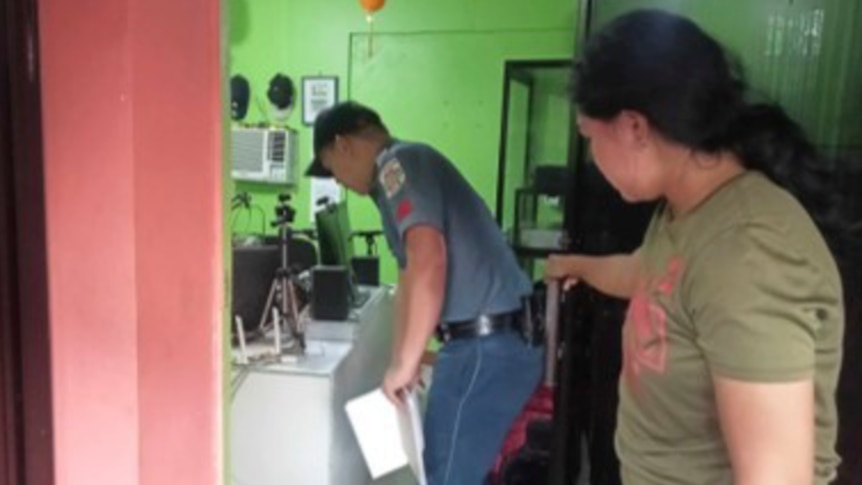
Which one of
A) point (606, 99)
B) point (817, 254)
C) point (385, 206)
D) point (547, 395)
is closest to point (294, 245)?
point (385, 206)

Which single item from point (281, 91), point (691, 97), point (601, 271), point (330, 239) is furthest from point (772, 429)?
point (281, 91)

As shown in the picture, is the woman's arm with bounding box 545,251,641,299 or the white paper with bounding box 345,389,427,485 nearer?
the woman's arm with bounding box 545,251,641,299

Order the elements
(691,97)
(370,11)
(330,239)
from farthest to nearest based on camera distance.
→ (370,11) → (330,239) → (691,97)

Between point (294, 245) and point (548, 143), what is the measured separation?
179 centimetres

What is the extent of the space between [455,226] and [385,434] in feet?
1.73

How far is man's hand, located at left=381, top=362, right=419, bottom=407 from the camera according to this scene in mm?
1600

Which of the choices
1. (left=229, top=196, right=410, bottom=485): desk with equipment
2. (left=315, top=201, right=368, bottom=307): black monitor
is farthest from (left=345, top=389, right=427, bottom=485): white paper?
(left=315, top=201, right=368, bottom=307): black monitor

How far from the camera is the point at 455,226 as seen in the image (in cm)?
169

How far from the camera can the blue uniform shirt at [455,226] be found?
63.9 inches

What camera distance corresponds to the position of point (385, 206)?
1.71m

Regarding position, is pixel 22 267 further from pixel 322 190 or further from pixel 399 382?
pixel 322 190

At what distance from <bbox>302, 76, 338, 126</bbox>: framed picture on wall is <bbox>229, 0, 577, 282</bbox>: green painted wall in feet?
0.14

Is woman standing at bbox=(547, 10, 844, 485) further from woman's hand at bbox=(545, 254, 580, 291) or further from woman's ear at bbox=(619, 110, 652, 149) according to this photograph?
woman's hand at bbox=(545, 254, 580, 291)

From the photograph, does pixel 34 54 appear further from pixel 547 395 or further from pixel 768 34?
pixel 547 395
